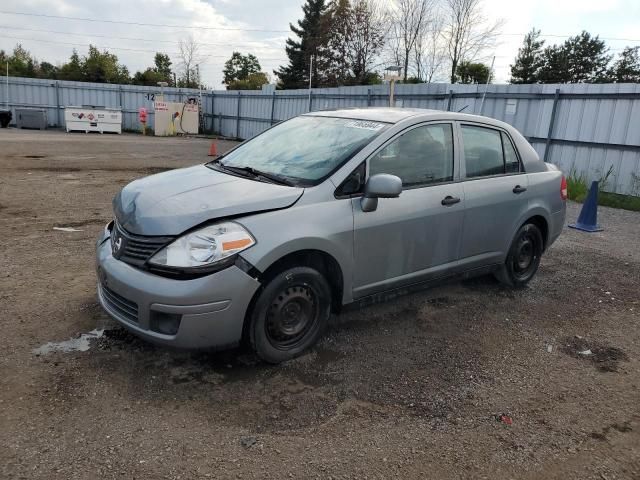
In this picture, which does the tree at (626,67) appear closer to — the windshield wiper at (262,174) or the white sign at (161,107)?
the white sign at (161,107)

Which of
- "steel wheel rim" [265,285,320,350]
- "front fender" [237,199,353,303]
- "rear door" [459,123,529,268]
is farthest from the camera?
"rear door" [459,123,529,268]

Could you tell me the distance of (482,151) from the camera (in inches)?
181

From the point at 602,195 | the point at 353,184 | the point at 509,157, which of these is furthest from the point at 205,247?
the point at 602,195

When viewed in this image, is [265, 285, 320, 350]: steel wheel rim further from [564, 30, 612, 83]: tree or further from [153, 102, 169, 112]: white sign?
[564, 30, 612, 83]: tree

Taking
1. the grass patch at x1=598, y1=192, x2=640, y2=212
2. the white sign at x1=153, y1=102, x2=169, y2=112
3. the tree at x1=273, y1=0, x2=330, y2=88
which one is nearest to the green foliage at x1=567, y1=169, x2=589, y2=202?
the grass patch at x1=598, y1=192, x2=640, y2=212

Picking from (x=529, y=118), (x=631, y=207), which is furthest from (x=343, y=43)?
(x=631, y=207)

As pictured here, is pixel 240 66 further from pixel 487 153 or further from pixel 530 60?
pixel 487 153

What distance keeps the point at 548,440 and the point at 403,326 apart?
1.53 metres

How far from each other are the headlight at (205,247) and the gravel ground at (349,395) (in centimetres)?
79

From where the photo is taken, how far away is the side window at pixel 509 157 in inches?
190


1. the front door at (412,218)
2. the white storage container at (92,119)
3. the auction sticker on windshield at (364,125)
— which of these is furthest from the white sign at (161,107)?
the front door at (412,218)

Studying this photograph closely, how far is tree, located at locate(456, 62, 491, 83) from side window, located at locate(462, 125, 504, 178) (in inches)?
1443

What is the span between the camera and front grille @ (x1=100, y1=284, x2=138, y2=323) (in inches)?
123

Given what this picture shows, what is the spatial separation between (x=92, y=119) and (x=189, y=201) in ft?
85.5
